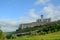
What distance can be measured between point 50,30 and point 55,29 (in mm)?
1983

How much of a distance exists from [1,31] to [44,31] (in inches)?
1847

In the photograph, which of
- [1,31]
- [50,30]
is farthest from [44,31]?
[1,31]

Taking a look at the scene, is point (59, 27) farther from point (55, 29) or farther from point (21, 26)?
point (21, 26)

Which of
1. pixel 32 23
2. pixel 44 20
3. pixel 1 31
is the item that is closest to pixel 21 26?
pixel 32 23

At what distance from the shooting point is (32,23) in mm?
114000

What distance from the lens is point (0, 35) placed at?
95.8ft

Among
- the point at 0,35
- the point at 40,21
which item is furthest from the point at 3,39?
the point at 40,21

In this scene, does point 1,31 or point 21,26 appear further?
point 21,26

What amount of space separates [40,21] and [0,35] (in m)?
81.9

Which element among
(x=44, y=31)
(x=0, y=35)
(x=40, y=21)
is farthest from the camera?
(x=40, y=21)

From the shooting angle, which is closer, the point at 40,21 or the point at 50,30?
the point at 50,30

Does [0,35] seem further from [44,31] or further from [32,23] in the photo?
[32,23]

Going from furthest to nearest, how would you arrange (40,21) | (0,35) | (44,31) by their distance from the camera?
(40,21)
(44,31)
(0,35)

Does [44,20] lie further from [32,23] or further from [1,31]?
[1,31]
